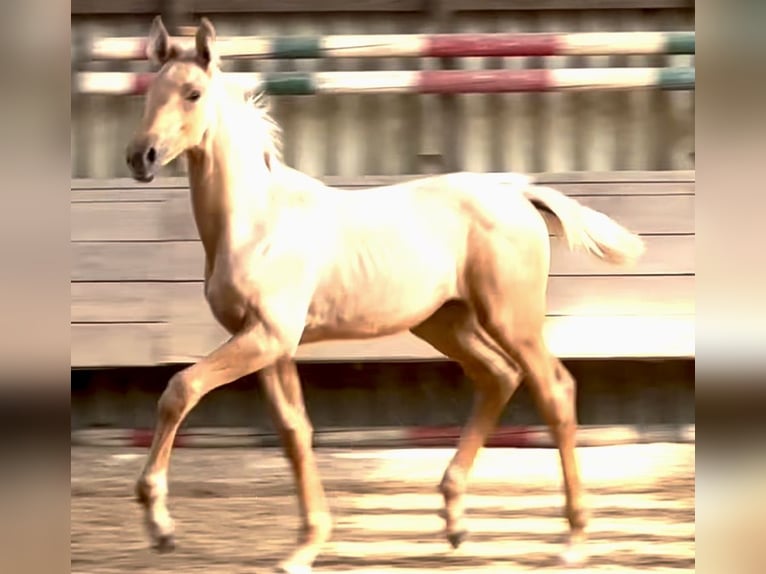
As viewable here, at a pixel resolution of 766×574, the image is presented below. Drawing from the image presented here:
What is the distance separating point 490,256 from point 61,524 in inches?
39.3

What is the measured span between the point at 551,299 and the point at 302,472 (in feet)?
2.08

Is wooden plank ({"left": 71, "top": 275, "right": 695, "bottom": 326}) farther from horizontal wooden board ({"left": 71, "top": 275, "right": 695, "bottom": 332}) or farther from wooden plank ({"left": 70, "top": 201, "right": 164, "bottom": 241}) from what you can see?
wooden plank ({"left": 70, "top": 201, "right": 164, "bottom": 241})

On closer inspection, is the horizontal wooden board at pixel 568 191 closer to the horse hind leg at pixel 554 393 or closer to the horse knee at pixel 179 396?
the horse hind leg at pixel 554 393

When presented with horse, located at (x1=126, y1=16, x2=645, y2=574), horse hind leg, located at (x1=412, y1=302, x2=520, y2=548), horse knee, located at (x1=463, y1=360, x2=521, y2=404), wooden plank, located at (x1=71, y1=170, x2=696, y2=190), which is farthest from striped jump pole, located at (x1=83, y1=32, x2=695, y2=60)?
horse knee, located at (x1=463, y1=360, x2=521, y2=404)

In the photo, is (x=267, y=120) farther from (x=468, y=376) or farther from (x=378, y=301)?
(x=468, y=376)

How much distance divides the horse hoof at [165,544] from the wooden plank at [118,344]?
0.36m

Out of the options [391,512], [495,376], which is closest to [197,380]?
[391,512]

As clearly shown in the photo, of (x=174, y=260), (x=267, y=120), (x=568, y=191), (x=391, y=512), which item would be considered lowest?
(x=391, y=512)

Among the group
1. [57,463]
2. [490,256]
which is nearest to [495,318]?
[490,256]

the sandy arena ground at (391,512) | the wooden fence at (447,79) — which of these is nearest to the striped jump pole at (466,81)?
the wooden fence at (447,79)

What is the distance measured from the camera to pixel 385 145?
228 cm

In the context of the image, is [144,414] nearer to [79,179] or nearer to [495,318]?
[79,179]

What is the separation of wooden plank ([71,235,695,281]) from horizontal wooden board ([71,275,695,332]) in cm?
2

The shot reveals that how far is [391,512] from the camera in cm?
222
